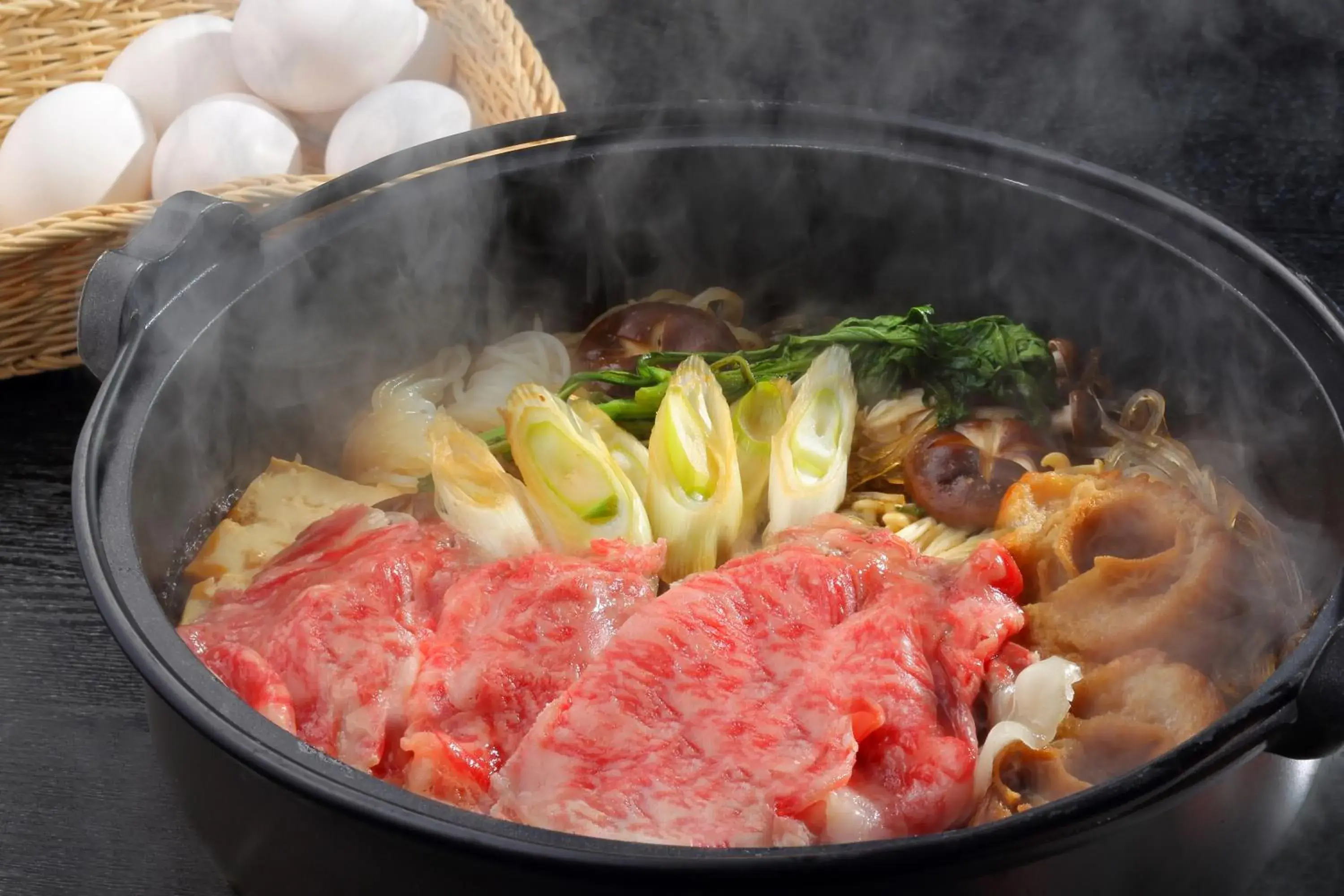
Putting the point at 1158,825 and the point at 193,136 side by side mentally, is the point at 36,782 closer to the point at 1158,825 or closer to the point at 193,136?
the point at 193,136

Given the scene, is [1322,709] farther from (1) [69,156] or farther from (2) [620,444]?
(1) [69,156]

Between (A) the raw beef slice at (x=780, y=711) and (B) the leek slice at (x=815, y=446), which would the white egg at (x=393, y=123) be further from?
(A) the raw beef slice at (x=780, y=711)

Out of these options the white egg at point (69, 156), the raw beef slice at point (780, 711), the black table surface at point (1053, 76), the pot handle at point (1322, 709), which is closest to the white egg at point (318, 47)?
the white egg at point (69, 156)

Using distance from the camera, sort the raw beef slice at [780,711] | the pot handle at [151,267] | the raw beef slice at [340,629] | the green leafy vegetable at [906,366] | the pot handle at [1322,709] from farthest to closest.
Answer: the green leafy vegetable at [906,366]
the pot handle at [151,267]
the raw beef slice at [340,629]
the raw beef slice at [780,711]
the pot handle at [1322,709]

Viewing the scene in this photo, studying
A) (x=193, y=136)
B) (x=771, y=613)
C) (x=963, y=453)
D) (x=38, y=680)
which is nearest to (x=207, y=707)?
(x=771, y=613)

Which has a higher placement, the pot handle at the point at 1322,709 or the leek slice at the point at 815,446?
the pot handle at the point at 1322,709

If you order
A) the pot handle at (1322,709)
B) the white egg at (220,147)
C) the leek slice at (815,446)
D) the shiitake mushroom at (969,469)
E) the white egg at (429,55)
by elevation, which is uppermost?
the white egg at (429,55)
